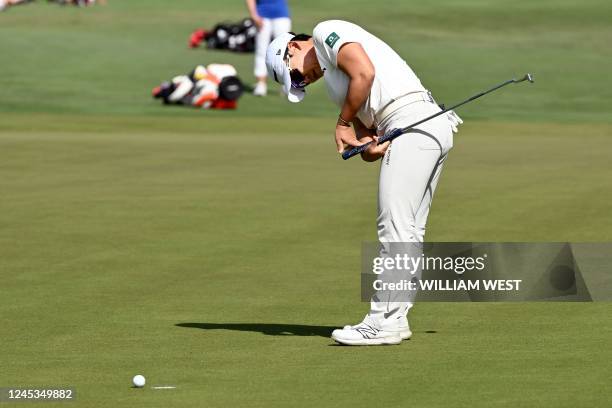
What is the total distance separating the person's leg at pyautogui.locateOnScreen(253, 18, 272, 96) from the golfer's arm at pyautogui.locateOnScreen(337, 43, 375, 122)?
66.0 feet

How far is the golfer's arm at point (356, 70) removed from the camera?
9422 millimetres

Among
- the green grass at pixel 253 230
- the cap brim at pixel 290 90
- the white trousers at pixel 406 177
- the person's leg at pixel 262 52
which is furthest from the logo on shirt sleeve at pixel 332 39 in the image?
the person's leg at pixel 262 52

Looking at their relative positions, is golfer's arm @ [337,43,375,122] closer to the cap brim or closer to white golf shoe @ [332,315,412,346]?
the cap brim

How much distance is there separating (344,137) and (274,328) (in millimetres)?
1434

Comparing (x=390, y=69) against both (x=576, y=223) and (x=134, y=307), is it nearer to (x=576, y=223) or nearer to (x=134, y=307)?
(x=134, y=307)

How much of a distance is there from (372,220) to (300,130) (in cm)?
1056

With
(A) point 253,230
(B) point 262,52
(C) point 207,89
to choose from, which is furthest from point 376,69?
(B) point 262,52

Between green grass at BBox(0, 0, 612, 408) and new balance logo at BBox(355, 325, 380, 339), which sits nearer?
green grass at BBox(0, 0, 612, 408)

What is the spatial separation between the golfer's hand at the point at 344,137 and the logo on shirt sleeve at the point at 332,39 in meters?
0.52

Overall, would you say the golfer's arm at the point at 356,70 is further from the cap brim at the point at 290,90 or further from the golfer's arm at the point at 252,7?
the golfer's arm at the point at 252,7

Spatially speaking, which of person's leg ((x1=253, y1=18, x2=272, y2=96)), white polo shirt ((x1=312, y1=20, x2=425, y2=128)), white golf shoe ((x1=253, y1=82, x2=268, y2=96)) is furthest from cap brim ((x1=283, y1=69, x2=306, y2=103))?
white golf shoe ((x1=253, y1=82, x2=268, y2=96))

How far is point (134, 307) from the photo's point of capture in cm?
1106

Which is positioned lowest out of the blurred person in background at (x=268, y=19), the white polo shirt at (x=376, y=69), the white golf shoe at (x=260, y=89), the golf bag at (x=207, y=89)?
the white golf shoe at (x=260, y=89)

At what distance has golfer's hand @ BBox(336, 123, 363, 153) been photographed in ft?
31.9
